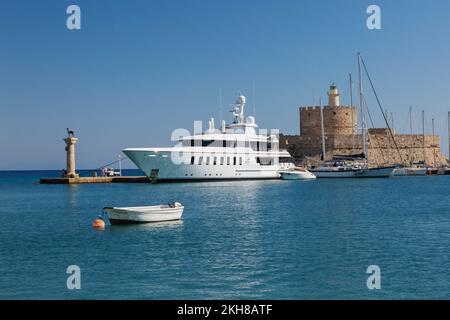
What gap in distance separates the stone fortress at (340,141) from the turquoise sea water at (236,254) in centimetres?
4005

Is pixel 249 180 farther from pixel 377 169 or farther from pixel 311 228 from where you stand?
pixel 311 228

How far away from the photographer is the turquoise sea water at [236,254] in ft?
40.6

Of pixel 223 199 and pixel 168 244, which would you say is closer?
pixel 168 244

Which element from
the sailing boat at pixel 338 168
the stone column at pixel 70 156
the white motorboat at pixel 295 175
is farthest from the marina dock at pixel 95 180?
the sailing boat at pixel 338 168

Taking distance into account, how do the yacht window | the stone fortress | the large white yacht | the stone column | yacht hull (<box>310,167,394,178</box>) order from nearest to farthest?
the large white yacht < the yacht window < the stone column < yacht hull (<box>310,167,394,178</box>) < the stone fortress

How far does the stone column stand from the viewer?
55750 millimetres

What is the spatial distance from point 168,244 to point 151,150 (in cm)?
3279

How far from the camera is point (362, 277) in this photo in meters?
13.2

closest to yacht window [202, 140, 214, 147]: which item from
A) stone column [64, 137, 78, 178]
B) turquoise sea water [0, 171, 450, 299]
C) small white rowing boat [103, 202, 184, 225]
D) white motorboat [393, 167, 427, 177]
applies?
stone column [64, 137, 78, 178]

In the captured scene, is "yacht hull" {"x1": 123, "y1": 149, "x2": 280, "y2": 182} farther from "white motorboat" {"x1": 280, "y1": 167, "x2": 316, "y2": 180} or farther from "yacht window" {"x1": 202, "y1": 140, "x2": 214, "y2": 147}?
"white motorboat" {"x1": 280, "y1": 167, "x2": 316, "y2": 180}

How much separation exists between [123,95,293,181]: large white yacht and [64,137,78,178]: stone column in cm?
738

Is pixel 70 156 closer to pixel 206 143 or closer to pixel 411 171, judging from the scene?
pixel 206 143

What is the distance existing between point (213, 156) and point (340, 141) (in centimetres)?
2130
